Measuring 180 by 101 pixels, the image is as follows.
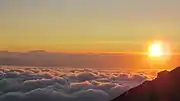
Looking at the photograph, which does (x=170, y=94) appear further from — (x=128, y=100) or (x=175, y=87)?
(x=128, y=100)

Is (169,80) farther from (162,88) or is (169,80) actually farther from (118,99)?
(118,99)

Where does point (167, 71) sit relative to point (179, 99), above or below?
above

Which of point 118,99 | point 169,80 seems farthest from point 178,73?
point 118,99

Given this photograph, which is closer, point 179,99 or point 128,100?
point 179,99

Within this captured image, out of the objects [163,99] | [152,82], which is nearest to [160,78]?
[152,82]

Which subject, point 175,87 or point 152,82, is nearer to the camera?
point 175,87

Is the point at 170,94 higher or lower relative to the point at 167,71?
lower
